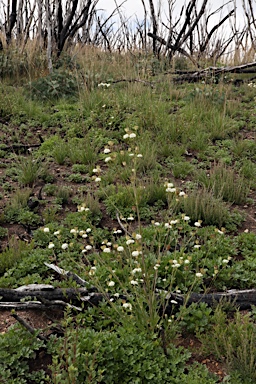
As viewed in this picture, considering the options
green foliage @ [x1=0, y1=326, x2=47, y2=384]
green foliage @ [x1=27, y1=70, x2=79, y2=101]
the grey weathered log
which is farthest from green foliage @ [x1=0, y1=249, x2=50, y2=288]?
green foliage @ [x1=27, y1=70, x2=79, y2=101]

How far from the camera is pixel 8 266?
3.72 m

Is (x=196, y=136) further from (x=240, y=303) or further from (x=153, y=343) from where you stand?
(x=153, y=343)

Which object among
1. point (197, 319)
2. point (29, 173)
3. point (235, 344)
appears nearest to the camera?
point (235, 344)

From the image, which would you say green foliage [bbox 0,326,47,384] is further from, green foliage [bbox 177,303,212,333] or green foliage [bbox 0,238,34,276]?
green foliage [bbox 177,303,212,333]

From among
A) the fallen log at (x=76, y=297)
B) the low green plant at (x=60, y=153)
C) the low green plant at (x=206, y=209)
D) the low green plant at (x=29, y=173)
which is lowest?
the fallen log at (x=76, y=297)

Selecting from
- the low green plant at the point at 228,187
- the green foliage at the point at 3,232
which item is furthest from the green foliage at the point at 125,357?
the low green plant at the point at 228,187

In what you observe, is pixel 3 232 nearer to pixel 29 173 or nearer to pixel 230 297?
pixel 29 173

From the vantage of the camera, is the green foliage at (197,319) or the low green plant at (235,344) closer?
the low green plant at (235,344)

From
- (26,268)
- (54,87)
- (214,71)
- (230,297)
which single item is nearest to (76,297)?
(26,268)

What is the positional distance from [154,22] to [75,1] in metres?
3.12

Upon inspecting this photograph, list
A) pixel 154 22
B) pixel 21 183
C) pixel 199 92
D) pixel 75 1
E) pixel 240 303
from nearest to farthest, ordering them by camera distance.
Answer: pixel 240 303, pixel 21 183, pixel 199 92, pixel 75 1, pixel 154 22

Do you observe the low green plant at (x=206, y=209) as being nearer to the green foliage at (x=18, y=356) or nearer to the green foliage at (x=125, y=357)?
the green foliage at (x=125, y=357)

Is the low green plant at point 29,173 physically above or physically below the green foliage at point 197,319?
above

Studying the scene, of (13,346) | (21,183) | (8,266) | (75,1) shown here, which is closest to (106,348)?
(13,346)
